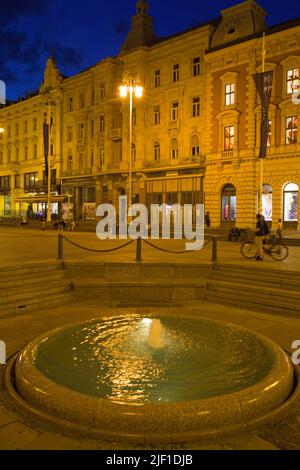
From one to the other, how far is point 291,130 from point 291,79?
3.69 metres

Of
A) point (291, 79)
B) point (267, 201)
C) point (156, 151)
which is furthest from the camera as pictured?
point (156, 151)

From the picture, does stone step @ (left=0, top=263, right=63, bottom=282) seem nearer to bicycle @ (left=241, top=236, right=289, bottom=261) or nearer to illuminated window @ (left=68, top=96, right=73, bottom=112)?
bicycle @ (left=241, top=236, right=289, bottom=261)

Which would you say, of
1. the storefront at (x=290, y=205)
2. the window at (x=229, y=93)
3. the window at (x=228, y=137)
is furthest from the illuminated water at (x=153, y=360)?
the window at (x=229, y=93)

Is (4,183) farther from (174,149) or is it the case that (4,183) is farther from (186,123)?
(186,123)

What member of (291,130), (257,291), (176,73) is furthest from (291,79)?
(257,291)

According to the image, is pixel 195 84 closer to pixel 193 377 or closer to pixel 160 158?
pixel 160 158

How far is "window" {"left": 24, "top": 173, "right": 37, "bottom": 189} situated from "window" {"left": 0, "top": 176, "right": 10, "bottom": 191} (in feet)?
18.5

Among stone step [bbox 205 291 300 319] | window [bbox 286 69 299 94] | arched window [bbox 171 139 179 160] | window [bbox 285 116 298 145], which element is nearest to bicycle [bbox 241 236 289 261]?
stone step [bbox 205 291 300 319]

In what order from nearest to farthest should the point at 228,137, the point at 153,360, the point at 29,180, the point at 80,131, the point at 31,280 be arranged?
the point at 153,360, the point at 31,280, the point at 228,137, the point at 80,131, the point at 29,180

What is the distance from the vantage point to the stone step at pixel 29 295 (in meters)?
9.54

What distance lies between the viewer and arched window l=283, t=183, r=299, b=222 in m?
29.8

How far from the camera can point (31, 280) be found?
10633 millimetres
